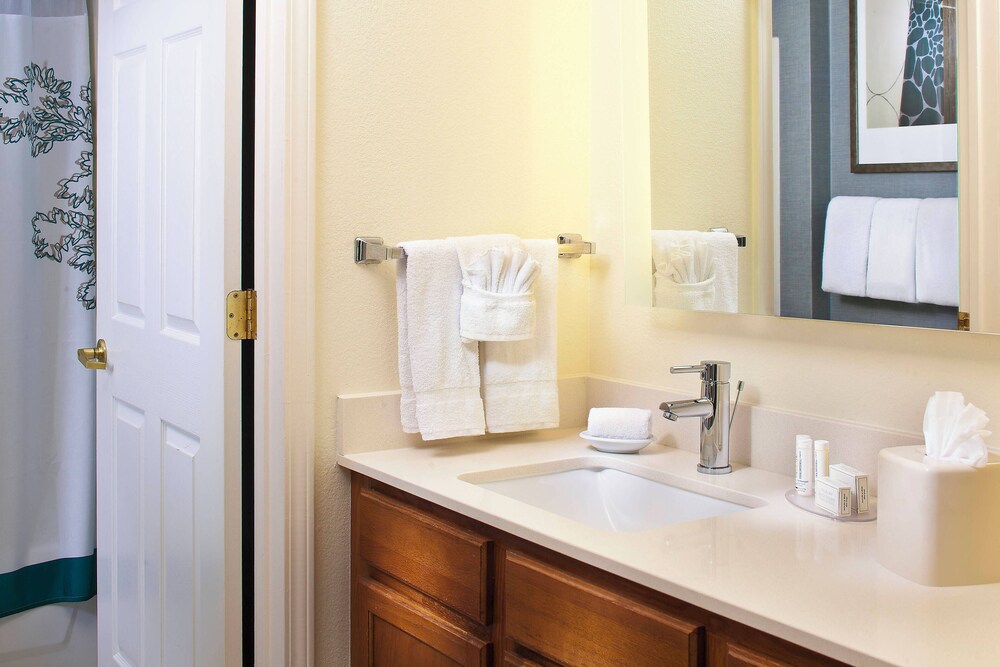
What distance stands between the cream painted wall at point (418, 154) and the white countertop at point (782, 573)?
0.26 m

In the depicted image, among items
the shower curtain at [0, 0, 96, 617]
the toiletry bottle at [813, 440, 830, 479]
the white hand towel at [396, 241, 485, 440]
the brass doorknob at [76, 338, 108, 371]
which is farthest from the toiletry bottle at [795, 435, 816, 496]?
the shower curtain at [0, 0, 96, 617]

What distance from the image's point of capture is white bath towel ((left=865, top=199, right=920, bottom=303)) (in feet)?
3.83

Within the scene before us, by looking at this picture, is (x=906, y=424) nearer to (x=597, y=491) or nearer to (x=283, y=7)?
(x=597, y=491)

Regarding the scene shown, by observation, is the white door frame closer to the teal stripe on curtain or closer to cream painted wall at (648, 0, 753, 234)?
cream painted wall at (648, 0, 753, 234)

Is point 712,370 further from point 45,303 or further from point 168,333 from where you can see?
point 45,303

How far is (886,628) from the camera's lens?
0.81 meters

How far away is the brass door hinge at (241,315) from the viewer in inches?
59.2

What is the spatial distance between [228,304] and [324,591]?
0.53 meters

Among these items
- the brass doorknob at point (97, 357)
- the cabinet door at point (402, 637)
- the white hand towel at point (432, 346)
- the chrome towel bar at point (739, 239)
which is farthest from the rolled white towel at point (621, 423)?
the brass doorknob at point (97, 357)

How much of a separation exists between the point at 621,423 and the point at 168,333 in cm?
89

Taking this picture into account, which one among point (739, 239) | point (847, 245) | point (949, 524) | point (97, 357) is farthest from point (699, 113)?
point (97, 357)

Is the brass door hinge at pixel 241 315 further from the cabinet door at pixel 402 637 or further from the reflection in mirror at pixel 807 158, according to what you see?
the reflection in mirror at pixel 807 158

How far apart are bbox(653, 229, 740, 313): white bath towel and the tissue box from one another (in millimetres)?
554

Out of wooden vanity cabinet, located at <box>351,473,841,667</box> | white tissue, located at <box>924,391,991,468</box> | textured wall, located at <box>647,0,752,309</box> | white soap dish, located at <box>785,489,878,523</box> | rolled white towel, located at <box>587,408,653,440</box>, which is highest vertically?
textured wall, located at <box>647,0,752,309</box>
